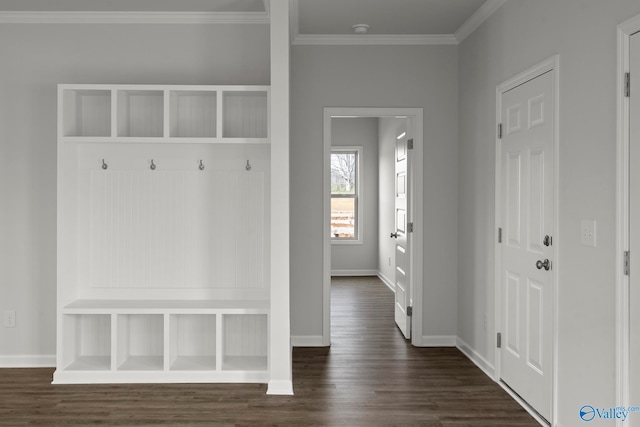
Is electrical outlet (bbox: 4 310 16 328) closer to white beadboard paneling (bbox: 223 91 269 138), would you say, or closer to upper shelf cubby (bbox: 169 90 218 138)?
upper shelf cubby (bbox: 169 90 218 138)

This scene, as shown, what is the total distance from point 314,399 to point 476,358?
1.46 m

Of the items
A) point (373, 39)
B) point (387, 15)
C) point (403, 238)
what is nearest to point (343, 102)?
point (373, 39)

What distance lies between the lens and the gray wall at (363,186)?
912 centimetres

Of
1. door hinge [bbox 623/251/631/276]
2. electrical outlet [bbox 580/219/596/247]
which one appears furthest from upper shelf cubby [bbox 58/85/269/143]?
door hinge [bbox 623/251/631/276]

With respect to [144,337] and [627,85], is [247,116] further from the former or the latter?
[627,85]

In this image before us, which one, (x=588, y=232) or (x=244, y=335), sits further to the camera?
(x=244, y=335)

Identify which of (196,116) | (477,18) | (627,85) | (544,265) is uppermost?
(477,18)

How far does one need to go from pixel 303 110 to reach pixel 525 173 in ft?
6.71

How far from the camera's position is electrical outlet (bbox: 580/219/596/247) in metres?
2.60

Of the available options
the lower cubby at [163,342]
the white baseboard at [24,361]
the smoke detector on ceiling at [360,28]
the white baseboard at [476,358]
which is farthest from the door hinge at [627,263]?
the white baseboard at [24,361]

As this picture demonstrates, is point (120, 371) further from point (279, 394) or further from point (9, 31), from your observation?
point (9, 31)

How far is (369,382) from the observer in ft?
12.5

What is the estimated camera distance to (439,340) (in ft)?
15.6

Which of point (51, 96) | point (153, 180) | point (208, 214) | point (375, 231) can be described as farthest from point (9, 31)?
point (375, 231)
